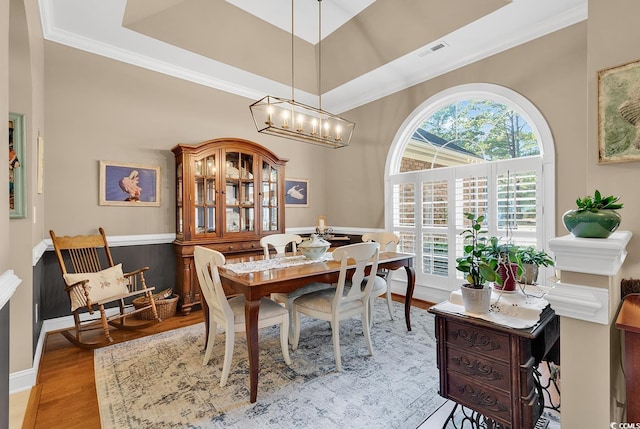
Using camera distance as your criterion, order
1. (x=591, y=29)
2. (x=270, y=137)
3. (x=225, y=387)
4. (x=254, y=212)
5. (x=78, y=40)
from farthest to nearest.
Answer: (x=270, y=137), (x=254, y=212), (x=78, y=40), (x=225, y=387), (x=591, y=29)

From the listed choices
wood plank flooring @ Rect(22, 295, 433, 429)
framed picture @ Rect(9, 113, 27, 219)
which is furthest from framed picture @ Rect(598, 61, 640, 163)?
framed picture @ Rect(9, 113, 27, 219)

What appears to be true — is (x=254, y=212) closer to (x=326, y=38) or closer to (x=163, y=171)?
(x=163, y=171)

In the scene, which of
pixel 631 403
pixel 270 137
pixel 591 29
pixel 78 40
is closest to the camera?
pixel 631 403

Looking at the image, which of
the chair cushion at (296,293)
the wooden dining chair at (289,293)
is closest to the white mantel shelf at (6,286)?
the chair cushion at (296,293)

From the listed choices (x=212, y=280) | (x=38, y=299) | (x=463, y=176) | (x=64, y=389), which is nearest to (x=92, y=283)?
(x=38, y=299)

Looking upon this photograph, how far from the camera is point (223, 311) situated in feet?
6.84

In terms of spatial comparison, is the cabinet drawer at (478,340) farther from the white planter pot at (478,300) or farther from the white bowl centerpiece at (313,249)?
the white bowl centerpiece at (313,249)

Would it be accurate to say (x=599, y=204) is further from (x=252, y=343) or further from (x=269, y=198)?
(x=269, y=198)

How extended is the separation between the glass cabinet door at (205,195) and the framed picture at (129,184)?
20.1 inches

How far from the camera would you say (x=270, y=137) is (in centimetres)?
482

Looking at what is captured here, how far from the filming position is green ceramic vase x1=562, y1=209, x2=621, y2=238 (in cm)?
108

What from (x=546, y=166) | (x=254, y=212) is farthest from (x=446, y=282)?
(x=254, y=212)

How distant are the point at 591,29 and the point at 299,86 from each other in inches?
139

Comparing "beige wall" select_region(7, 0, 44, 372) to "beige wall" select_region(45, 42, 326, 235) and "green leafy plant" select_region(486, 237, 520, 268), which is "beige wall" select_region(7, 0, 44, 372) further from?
"green leafy plant" select_region(486, 237, 520, 268)
